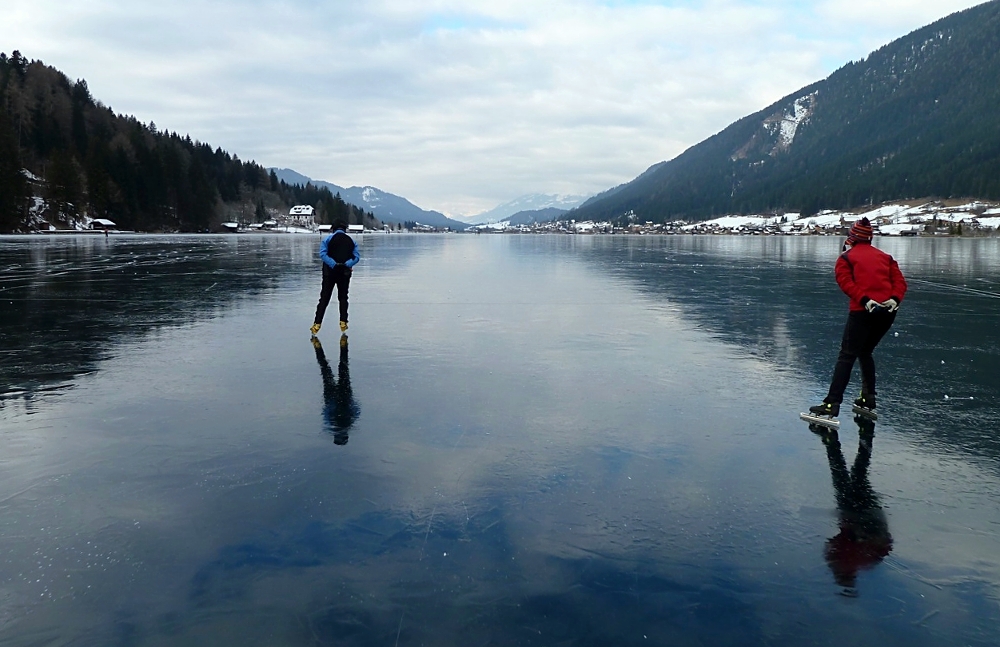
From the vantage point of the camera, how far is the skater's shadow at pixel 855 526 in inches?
129

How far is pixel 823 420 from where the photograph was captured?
219 inches

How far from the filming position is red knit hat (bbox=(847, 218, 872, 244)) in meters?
5.85

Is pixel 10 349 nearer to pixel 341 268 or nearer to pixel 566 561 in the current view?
pixel 341 268

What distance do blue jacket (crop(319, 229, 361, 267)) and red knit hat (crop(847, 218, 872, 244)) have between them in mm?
6948

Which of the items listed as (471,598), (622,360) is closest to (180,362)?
(622,360)

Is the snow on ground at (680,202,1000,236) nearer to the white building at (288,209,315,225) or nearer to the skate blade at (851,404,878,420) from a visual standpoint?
the white building at (288,209,315,225)

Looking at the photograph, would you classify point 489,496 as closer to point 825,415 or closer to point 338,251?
point 825,415

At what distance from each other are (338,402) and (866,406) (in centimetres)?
500

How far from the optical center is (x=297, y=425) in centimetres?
544

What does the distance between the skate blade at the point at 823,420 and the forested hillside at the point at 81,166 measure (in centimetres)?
8761

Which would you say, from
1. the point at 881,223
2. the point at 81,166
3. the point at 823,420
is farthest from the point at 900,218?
the point at 823,420

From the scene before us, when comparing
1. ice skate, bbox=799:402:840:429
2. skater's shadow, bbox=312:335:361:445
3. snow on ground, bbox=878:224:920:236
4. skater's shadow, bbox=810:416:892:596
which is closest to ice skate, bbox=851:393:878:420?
ice skate, bbox=799:402:840:429

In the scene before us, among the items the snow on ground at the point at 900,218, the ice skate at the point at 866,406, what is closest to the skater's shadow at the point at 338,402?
the ice skate at the point at 866,406

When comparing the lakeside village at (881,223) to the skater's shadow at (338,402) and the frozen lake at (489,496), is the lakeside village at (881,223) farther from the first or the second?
the frozen lake at (489,496)
